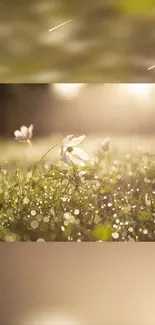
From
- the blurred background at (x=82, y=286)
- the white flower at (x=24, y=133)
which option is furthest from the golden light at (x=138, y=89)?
the blurred background at (x=82, y=286)

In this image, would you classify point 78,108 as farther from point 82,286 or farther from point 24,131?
point 82,286

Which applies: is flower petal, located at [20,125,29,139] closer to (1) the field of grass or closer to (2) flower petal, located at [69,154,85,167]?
(1) the field of grass

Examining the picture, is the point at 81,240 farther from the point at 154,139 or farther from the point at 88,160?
the point at 154,139

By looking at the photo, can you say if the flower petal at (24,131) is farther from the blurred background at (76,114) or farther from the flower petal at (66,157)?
the flower petal at (66,157)

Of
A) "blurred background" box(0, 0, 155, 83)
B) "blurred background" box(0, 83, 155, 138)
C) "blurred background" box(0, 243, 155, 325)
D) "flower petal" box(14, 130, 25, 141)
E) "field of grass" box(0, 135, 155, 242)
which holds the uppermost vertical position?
"blurred background" box(0, 0, 155, 83)


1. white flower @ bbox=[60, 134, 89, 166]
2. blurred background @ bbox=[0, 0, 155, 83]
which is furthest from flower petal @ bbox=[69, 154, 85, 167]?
blurred background @ bbox=[0, 0, 155, 83]

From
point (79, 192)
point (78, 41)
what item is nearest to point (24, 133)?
point (79, 192)
